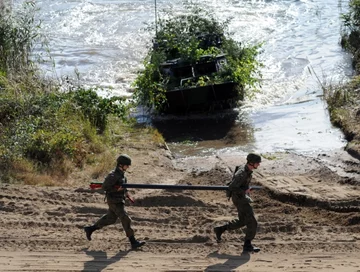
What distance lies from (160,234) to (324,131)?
7960mm

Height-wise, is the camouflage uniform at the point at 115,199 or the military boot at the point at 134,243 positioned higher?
the camouflage uniform at the point at 115,199

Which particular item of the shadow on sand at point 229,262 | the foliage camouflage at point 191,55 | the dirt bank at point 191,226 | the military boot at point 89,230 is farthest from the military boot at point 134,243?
the foliage camouflage at point 191,55

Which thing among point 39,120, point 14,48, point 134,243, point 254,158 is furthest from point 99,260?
point 14,48

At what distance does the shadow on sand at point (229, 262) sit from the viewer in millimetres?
9203

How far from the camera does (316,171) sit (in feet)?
47.4

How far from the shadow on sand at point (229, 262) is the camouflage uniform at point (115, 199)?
113 cm

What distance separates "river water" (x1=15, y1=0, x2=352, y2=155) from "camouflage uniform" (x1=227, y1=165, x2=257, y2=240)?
681 centimetres

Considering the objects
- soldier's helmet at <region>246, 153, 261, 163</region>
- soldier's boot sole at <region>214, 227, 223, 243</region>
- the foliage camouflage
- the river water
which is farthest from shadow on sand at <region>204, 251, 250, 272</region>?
the foliage camouflage

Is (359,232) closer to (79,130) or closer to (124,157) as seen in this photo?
(124,157)

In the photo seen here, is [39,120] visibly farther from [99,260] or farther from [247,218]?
[247,218]

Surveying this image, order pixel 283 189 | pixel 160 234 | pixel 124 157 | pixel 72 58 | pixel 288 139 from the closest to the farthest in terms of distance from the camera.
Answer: pixel 124 157
pixel 160 234
pixel 283 189
pixel 288 139
pixel 72 58

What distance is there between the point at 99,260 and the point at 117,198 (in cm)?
79

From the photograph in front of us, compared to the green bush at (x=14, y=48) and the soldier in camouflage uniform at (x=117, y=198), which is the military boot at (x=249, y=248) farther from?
the green bush at (x=14, y=48)

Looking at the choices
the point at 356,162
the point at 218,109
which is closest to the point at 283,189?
the point at 356,162
